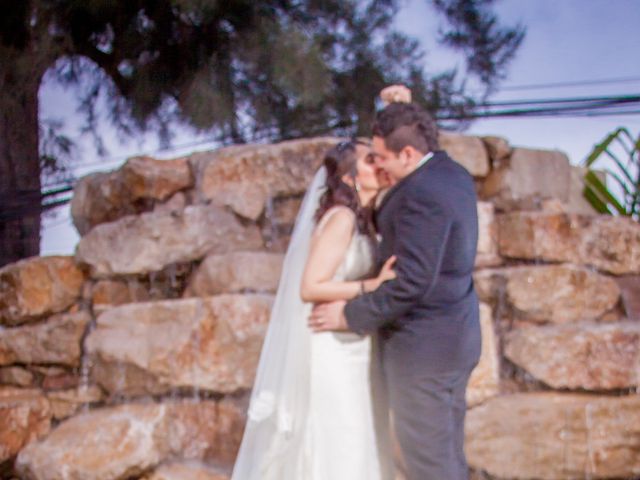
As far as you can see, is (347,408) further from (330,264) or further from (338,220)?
(338,220)

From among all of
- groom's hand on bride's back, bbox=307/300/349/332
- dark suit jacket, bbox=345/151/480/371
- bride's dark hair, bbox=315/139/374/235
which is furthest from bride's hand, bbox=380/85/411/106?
groom's hand on bride's back, bbox=307/300/349/332

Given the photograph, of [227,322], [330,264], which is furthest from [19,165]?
[330,264]

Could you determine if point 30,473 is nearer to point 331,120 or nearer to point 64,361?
point 64,361

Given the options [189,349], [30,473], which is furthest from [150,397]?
[30,473]

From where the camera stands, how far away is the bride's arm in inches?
84.0

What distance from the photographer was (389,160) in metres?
2.08

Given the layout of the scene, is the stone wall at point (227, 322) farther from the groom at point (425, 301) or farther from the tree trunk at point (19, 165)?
the tree trunk at point (19, 165)

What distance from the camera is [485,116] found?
4816mm

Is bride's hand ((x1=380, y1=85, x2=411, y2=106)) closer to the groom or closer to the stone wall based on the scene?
the groom

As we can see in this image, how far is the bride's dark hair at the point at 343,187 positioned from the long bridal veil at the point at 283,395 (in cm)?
14

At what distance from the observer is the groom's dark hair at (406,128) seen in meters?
Answer: 2.05

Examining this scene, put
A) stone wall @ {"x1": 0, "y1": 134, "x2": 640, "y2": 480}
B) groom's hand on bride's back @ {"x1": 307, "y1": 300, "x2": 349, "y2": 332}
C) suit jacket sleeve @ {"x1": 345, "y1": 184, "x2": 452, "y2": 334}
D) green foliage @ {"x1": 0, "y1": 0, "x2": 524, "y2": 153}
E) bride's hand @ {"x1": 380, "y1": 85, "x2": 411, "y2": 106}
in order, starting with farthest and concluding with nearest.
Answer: green foliage @ {"x1": 0, "y1": 0, "x2": 524, "y2": 153} → stone wall @ {"x1": 0, "y1": 134, "x2": 640, "y2": 480} → bride's hand @ {"x1": 380, "y1": 85, "x2": 411, "y2": 106} → groom's hand on bride's back @ {"x1": 307, "y1": 300, "x2": 349, "y2": 332} → suit jacket sleeve @ {"x1": 345, "y1": 184, "x2": 452, "y2": 334}

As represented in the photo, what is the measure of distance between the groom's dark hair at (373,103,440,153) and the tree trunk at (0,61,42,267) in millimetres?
3556

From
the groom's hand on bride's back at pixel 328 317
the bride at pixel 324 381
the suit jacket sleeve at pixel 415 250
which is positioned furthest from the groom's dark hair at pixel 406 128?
the groom's hand on bride's back at pixel 328 317
